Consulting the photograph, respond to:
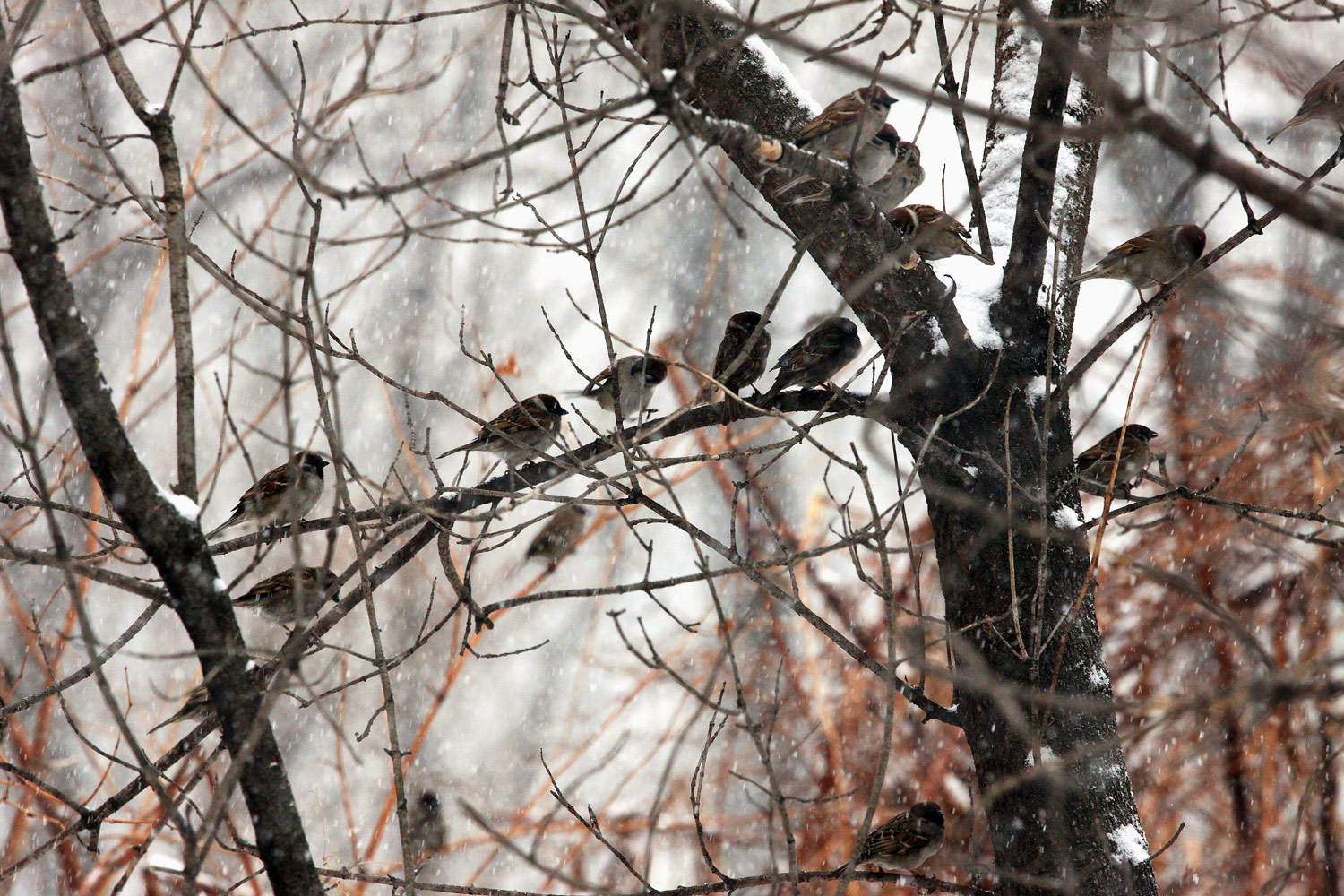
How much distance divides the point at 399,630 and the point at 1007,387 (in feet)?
20.0

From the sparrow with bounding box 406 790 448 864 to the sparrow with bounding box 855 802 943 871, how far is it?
3610 mm

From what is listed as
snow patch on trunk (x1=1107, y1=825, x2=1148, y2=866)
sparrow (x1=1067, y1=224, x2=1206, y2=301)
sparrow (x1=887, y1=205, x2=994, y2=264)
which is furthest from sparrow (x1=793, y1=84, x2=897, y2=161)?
snow patch on trunk (x1=1107, y1=825, x2=1148, y2=866)

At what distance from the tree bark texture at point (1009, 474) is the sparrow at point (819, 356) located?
99cm

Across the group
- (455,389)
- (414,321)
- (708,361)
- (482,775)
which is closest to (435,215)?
(414,321)

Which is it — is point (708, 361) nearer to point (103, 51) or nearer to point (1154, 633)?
point (1154, 633)

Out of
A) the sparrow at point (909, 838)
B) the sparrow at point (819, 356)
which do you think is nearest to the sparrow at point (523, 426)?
the sparrow at point (819, 356)

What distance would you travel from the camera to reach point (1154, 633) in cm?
661

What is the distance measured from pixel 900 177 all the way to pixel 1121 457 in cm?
153

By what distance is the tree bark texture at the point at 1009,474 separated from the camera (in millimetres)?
2564

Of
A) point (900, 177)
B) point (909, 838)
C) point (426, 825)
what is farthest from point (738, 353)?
point (426, 825)

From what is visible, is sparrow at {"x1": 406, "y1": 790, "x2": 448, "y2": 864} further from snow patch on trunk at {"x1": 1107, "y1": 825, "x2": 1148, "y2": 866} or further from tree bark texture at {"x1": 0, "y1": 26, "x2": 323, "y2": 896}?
snow patch on trunk at {"x1": 1107, "y1": 825, "x2": 1148, "y2": 866}

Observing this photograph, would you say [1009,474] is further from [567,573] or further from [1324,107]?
[567,573]

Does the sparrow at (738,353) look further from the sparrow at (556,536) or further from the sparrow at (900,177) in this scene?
the sparrow at (556,536)

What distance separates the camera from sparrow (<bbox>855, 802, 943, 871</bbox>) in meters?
3.94
